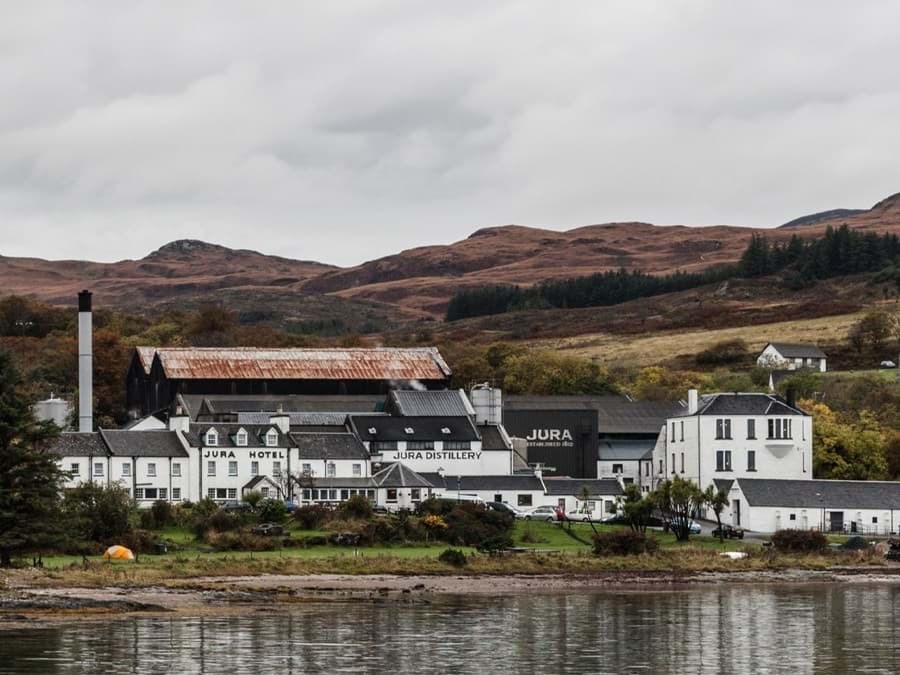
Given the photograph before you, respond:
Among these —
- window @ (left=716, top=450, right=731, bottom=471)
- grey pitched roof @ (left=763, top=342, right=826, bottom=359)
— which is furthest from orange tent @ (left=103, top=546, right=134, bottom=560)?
grey pitched roof @ (left=763, top=342, right=826, bottom=359)

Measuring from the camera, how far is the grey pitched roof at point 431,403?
117500mm

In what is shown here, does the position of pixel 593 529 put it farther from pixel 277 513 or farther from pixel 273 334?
pixel 273 334

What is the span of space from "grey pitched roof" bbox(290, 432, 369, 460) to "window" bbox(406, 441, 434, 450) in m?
Result: 3.74

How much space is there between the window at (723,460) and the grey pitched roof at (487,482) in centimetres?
1120

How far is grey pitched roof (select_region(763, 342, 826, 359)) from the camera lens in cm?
18062

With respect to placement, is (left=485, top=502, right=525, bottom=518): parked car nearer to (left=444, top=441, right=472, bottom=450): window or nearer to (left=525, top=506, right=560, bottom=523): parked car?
(left=525, top=506, right=560, bottom=523): parked car

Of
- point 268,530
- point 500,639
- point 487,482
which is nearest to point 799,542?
point 487,482

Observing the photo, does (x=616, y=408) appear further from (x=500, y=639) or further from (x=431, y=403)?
(x=500, y=639)

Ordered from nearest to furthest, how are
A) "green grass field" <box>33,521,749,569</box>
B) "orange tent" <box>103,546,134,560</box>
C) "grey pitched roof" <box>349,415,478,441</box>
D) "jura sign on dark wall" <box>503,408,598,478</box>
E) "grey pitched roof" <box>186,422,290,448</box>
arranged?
"orange tent" <box>103,546,134,560</box>, "green grass field" <box>33,521,749,569</box>, "grey pitched roof" <box>186,422,290,448</box>, "grey pitched roof" <box>349,415,478,441</box>, "jura sign on dark wall" <box>503,408,598,478</box>

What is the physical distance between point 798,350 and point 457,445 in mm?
78280

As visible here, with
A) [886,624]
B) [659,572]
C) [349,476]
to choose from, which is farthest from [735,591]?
[349,476]

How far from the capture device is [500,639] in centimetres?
5819

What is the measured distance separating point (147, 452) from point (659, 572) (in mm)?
34156

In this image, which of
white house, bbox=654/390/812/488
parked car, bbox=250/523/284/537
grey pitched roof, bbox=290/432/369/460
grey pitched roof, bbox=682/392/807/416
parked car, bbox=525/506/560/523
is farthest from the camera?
grey pitched roof, bbox=682/392/807/416
